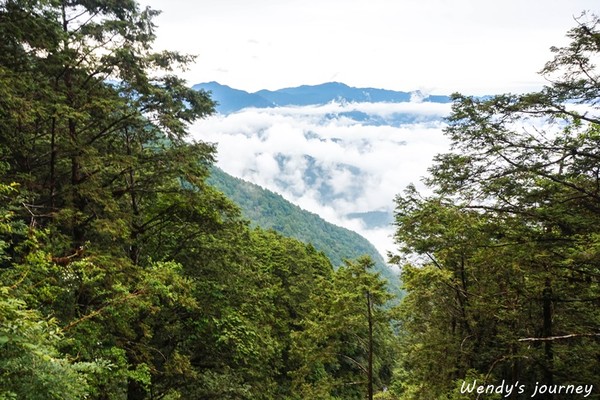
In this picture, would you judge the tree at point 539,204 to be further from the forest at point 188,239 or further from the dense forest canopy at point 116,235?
the dense forest canopy at point 116,235

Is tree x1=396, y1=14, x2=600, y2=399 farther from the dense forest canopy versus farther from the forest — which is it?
the dense forest canopy

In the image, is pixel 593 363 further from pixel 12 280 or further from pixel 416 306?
pixel 12 280

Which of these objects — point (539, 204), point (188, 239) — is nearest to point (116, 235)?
point (188, 239)

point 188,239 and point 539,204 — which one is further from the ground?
point 539,204

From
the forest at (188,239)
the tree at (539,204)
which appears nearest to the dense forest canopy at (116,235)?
the forest at (188,239)

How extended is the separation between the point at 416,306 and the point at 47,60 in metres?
14.6

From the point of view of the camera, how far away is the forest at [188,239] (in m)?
7.11

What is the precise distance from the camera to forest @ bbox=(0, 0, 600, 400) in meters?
7.11

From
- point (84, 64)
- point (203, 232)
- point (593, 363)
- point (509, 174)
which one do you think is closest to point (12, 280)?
point (84, 64)

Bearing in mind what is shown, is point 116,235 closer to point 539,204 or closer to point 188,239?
point 188,239

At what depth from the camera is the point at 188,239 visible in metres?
13.5

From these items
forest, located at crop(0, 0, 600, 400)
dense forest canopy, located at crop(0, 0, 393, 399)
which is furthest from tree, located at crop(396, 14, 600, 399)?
dense forest canopy, located at crop(0, 0, 393, 399)

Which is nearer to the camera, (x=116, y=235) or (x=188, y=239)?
(x=116, y=235)

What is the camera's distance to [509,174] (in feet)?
27.8
